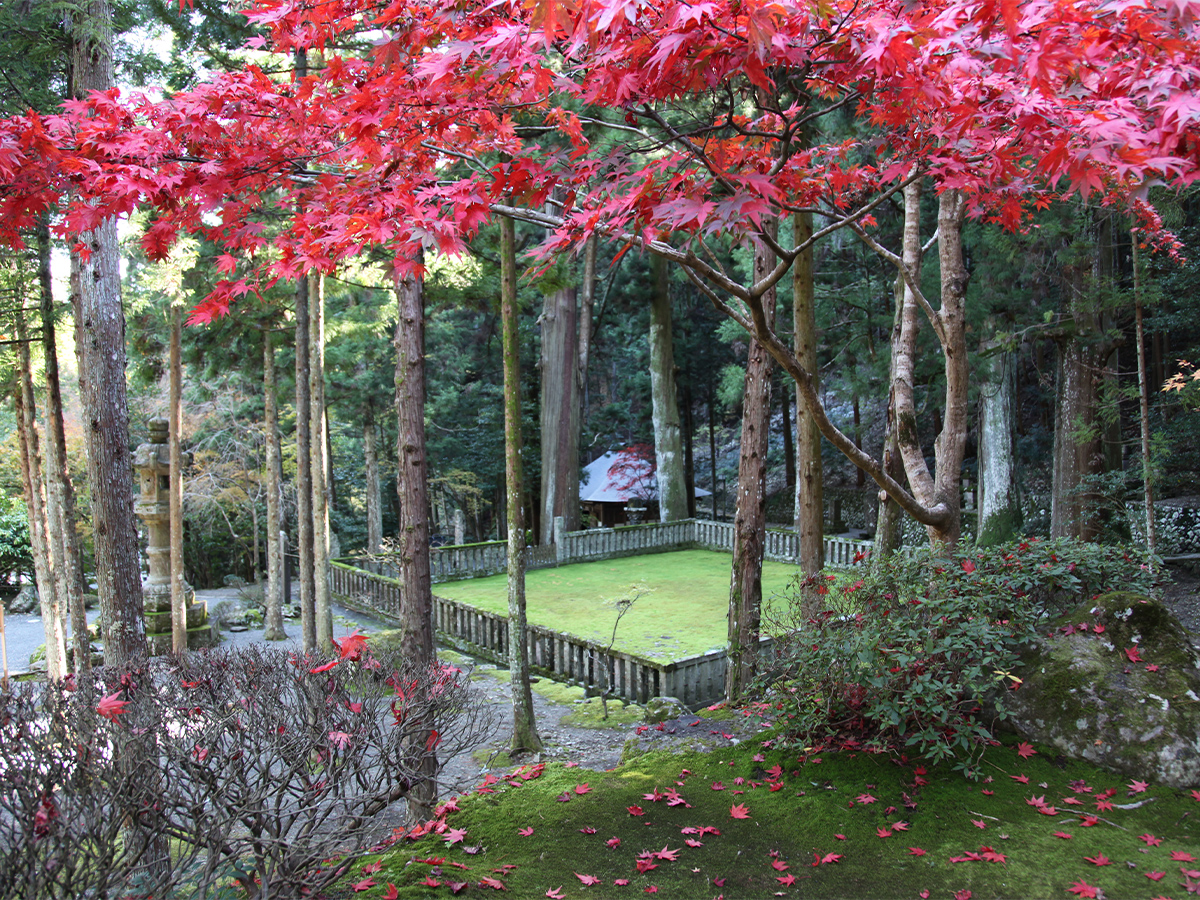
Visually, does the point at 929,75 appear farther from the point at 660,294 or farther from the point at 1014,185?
the point at 660,294

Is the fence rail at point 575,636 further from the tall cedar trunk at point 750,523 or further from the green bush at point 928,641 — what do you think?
the tall cedar trunk at point 750,523

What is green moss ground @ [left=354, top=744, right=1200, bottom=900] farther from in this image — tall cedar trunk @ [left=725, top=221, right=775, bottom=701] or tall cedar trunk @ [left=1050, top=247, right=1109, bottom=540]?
tall cedar trunk @ [left=1050, top=247, right=1109, bottom=540]

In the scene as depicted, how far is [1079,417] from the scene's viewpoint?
11.6m

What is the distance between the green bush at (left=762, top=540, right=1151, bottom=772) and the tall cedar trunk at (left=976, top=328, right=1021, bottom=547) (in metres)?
10.0

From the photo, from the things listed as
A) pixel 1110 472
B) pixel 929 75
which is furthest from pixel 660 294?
pixel 929 75

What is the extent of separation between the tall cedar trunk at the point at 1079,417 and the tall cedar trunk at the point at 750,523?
7.28 m

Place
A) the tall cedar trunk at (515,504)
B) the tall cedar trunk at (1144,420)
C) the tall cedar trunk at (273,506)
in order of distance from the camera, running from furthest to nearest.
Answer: the tall cedar trunk at (273,506), the tall cedar trunk at (1144,420), the tall cedar trunk at (515,504)

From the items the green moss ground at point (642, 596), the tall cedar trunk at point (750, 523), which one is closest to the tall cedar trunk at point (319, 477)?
the green moss ground at point (642, 596)

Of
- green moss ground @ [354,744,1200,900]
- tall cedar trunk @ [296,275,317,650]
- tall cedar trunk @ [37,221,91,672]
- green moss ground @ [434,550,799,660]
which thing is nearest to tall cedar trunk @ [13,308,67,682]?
tall cedar trunk @ [37,221,91,672]

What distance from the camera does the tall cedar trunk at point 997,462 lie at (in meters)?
14.5

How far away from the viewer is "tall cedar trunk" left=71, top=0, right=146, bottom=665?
593 centimetres

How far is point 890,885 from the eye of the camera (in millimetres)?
3246

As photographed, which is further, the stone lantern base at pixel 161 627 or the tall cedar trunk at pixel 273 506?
the tall cedar trunk at pixel 273 506

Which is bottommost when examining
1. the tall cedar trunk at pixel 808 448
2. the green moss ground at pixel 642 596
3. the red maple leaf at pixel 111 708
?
the green moss ground at pixel 642 596
